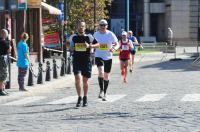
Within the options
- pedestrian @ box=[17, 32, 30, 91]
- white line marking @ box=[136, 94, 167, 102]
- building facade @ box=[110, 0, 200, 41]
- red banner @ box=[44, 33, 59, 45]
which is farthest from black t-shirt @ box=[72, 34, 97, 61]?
building facade @ box=[110, 0, 200, 41]

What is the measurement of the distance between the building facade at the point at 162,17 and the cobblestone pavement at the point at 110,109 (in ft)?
203

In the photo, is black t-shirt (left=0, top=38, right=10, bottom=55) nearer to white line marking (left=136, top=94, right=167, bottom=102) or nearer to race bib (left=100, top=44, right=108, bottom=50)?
race bib (left=100, top=44, right=108, bottom=50)

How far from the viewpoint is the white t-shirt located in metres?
17.7

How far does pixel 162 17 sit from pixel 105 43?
76169mm

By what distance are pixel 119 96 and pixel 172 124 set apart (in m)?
6.44

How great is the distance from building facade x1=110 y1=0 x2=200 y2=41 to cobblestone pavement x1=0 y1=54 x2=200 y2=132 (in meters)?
62.0

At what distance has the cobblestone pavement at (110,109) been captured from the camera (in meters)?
12.1

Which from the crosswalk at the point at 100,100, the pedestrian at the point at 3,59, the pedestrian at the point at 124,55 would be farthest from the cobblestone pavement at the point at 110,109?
the pedestrian at the point at 124,55

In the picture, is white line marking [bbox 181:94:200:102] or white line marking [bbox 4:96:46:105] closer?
white line marking [bbox 181:94:200:102]

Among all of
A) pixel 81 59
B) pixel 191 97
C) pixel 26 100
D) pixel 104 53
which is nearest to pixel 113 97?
pixel 104 53

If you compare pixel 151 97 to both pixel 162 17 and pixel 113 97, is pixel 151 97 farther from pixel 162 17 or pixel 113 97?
pixel 162 17

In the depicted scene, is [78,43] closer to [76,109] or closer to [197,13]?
[76,109]

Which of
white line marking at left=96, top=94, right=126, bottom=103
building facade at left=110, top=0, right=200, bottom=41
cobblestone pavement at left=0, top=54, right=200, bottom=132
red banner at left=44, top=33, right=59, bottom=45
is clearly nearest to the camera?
cobblestone pavement at left=0, top=54, right=200, bottom=132

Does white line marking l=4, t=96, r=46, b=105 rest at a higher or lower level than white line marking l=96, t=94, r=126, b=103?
lower
